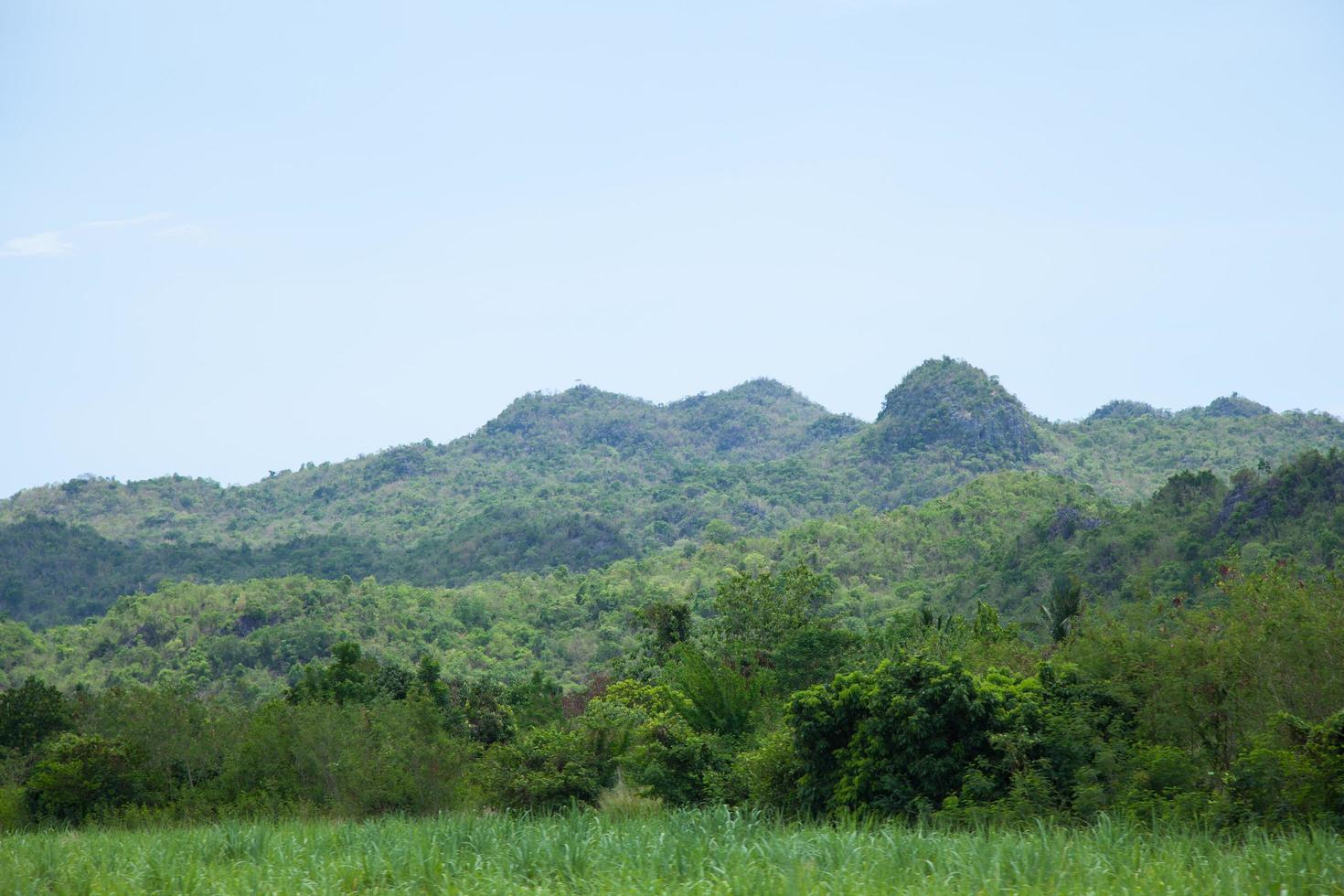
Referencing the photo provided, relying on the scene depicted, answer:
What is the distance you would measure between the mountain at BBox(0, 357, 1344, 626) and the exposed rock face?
252mm

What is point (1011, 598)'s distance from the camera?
207 feet

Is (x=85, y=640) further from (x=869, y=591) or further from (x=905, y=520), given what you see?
(x=905, y=520)

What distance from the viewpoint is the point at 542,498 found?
151m

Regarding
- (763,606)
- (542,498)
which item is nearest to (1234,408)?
(542,498)

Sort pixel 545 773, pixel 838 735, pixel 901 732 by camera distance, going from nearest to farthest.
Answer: pixel 901 732 → pixel 838 735 → pixel 545 773

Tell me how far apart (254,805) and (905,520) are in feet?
255

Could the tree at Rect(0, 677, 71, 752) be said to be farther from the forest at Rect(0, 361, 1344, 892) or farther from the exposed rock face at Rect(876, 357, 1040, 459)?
the exposed rock face at Rect(876, 357, 1040, 459)

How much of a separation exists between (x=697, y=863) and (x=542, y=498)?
471 ft

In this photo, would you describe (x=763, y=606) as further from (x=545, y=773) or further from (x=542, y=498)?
(x=542, y=498)

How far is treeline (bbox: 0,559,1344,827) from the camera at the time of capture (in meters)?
14.2

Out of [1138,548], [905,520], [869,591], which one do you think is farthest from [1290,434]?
[1138,548]

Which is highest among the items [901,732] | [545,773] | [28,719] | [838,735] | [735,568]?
[901,732]

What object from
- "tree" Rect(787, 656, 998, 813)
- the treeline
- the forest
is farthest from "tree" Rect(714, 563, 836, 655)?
"tree" Rect(787, 656, 998, 813)

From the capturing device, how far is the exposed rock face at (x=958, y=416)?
14888 cm
